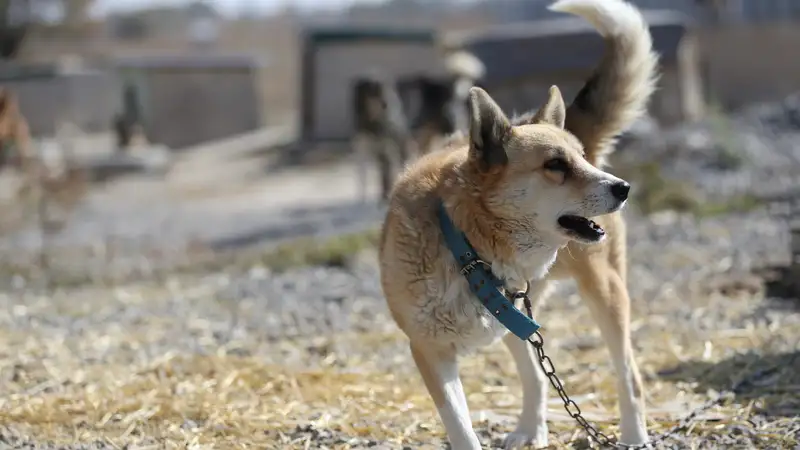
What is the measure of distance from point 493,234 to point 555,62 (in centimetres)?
1386

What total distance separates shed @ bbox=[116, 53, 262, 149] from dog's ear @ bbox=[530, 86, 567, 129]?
23.1 m

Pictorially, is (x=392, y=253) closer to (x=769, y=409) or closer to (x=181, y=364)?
(x=769, y=409)

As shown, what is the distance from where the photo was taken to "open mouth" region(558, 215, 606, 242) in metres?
3.77

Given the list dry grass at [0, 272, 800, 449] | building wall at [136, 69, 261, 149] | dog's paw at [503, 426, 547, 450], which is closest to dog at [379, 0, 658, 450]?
dog's paw at [503, 426, 547, 450]

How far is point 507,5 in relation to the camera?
41688mm

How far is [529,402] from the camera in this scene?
15.0ft

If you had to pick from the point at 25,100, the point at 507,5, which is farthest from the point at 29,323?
the point at 507,5

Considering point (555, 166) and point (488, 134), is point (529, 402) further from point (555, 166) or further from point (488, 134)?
point (488, 134)

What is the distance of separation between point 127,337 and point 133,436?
2471 mm

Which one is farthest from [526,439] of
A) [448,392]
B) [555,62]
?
[555,62]

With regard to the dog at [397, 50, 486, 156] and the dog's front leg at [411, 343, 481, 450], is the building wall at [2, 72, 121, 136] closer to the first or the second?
the dog at [397, 50, 486, 156]

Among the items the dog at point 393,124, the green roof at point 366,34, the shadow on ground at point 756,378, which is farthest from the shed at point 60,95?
the shadow on ground at point 756,378

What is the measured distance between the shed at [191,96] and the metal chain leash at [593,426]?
22.7 metres

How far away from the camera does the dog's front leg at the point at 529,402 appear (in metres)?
4.51
